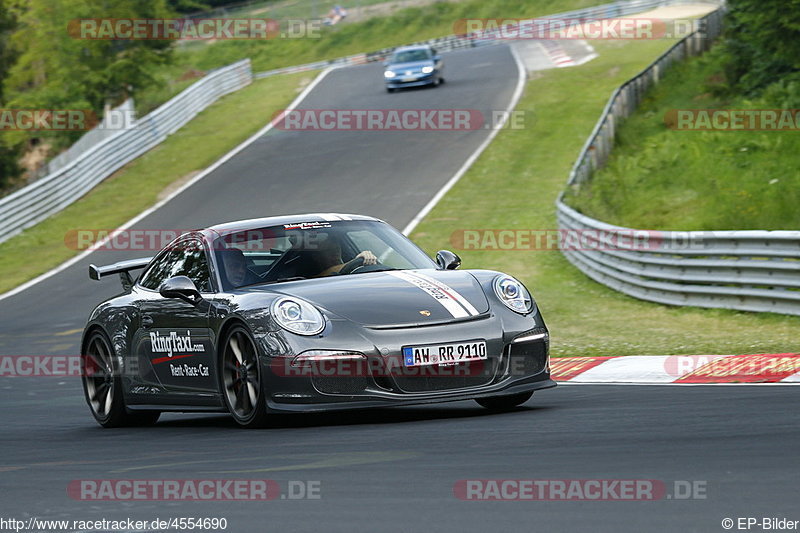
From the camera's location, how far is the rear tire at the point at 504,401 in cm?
861

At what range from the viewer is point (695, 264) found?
49.9 ft

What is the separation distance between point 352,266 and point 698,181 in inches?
693

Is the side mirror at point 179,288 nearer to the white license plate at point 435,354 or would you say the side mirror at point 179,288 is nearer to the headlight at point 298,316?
the headlight at point 298,316

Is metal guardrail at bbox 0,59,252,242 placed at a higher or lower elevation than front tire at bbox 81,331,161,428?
lower

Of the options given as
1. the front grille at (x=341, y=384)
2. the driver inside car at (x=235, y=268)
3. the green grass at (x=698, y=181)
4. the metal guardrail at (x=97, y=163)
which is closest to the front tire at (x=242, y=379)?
the front grille at (x=341, y=384)

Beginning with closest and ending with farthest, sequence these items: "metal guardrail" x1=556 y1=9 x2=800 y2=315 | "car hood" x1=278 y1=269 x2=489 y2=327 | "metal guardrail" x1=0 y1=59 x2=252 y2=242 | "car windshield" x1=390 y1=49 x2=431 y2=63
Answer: "car hood" x1=278 y1=269 x2=489 y2=327 → "metal guardrail" x1=556 y1=9 x2=800 y2=315 → "metal guardrail" x1=0 y1=59 x2=252 y2=242 → "car windshield" x1=390 y1=49 x2=431 y2=63

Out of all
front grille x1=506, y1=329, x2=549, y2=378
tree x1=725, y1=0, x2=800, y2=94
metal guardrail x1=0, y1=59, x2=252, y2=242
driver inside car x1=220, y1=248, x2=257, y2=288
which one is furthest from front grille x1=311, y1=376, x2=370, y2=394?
metal guardrail x1=0, y1=59, x2=252, y2=242

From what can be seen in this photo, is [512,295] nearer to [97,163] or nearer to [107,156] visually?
[97,163]

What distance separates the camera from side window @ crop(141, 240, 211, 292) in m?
9.09

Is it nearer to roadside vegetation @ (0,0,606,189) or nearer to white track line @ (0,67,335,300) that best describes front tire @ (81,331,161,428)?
white track line @ (0,67,335,300)

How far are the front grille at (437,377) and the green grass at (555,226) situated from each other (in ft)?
13.3

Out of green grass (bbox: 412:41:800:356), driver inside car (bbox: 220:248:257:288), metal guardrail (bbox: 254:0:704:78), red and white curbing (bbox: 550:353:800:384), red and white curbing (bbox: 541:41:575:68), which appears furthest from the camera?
metal guardrail (bbox: 254:0:704:78)

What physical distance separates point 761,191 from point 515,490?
18786 millimetres

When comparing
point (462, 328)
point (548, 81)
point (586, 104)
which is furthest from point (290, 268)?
point (548, 81)
